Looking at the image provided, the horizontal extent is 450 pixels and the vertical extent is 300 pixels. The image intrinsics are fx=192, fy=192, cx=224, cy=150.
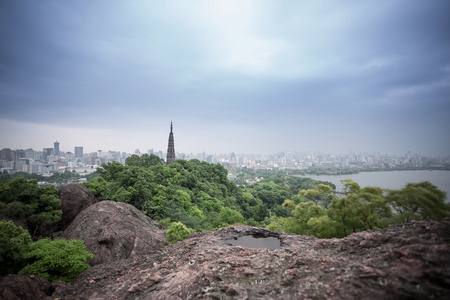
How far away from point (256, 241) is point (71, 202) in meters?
13.3

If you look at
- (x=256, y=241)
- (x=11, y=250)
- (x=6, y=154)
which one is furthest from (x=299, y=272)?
(x=6, y=154)

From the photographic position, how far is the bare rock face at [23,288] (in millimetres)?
5164

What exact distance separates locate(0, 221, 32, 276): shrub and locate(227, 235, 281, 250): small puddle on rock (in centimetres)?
788

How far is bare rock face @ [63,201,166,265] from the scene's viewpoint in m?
9.63

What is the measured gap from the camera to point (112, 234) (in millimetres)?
10047

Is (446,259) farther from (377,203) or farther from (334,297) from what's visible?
(377,203)

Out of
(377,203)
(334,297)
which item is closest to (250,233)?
(334,297)

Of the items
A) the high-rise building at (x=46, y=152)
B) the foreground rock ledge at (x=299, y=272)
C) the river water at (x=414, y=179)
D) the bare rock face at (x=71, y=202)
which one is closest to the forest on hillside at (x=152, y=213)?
the bare rock face at (x=71, y=202)

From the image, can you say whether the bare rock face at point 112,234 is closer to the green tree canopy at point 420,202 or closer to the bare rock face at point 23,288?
the bare rock face at point 23,288

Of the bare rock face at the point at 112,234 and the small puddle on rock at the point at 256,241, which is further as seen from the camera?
the bare rock face at the point at 112,234

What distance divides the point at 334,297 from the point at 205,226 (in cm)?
1513

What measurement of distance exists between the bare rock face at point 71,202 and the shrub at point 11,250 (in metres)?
6.51

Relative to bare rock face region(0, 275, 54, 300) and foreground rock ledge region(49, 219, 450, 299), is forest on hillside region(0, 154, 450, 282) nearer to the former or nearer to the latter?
bare rock face region(0, 275, 54, 300)

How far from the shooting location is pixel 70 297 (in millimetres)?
5988
